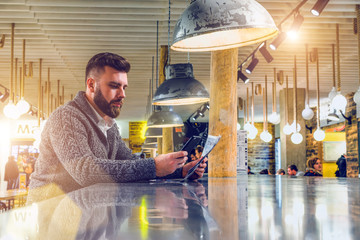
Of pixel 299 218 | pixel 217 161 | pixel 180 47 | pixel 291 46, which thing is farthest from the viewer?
pixel 291 46

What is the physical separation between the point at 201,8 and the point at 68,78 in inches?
322

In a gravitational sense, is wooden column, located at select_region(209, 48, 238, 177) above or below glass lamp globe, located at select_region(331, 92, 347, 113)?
below

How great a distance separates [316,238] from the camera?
0.55 metres

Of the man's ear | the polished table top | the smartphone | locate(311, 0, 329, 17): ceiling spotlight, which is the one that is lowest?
the polished table top

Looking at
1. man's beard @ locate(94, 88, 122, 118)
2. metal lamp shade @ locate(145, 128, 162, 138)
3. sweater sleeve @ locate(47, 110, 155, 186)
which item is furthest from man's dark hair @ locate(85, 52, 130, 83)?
metal lamp shade @ locate(145, 128, 162, 138)

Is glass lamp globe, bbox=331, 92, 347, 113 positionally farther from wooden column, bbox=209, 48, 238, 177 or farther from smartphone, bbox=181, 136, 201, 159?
smartphone, bbox=181, 136, 201, 159

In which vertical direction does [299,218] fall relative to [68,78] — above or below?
below

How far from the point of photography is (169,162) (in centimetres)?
195

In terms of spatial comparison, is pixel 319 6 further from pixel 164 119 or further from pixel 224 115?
pixel 164 119

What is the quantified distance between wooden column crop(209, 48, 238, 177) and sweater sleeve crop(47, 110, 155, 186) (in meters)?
1.36

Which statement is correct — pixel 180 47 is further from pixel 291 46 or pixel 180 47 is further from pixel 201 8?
pixel 291 46

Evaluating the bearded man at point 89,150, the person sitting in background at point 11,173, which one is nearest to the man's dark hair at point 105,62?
the bearded man at point 89,150

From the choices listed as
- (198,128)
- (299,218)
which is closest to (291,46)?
(299,218)

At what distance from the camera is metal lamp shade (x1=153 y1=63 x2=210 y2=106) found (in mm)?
3441
